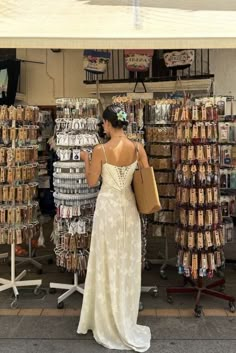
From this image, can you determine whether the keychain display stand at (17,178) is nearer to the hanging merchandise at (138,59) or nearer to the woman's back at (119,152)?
the woman's back at (119,152)

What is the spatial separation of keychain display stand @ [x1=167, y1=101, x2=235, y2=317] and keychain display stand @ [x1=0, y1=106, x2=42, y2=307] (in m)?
1.75

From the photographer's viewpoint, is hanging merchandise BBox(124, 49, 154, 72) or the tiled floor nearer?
the tiled floor

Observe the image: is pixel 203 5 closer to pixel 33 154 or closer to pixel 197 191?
pixel 197 191

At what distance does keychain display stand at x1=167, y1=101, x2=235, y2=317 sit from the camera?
4637mm

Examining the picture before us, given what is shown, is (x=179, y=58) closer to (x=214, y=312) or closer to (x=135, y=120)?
(x=135, y=120)

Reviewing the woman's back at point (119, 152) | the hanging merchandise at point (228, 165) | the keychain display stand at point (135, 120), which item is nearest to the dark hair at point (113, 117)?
the woman's back at point (119, 152)

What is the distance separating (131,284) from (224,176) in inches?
109

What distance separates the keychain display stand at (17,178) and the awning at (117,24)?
97cm

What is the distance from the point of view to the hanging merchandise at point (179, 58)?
793cm

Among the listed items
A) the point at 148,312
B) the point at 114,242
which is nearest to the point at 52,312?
the point at 148,312

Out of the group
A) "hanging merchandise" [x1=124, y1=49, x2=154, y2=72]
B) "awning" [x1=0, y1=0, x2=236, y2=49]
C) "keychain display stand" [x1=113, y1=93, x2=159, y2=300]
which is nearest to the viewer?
"awning" [x1=0, y1=0, x2=236, y2=49]

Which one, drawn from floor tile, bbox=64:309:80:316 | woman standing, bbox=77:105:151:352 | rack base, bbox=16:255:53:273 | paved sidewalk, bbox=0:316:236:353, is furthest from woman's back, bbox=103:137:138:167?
rack base, bbox=16:255:53:273

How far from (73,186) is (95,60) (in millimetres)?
4095

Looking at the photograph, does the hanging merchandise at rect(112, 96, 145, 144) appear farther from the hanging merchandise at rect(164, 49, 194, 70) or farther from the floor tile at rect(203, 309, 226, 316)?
the hanging merchandise at rect(164, 49, 194, 70)
